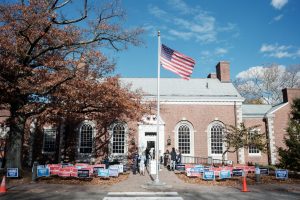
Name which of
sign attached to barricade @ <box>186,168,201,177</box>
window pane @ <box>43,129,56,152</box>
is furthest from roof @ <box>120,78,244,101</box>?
sign attached to barricade @ <box>186,168,201,177</box>

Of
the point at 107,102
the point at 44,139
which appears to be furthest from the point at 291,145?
the point at 44,139

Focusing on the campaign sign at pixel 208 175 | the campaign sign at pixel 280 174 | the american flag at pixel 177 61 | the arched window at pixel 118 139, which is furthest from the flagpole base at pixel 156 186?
the arched window at pixel 118 139

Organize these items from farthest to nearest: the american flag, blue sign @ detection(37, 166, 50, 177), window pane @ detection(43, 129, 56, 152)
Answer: window pane @ detection(43, 129, 56, 152) < blue sign @ detection(37, 166, 50, 177) < the american flag

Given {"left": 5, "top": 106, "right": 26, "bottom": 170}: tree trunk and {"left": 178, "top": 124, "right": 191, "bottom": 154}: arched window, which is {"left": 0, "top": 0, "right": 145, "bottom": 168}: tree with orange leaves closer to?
{"left": 5, "top": 106, "right": 26, "bottom": 170}: tree trunk

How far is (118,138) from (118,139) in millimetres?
94

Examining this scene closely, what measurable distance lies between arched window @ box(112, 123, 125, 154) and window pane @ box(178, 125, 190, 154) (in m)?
5.35

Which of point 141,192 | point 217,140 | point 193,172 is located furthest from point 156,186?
point 217,140

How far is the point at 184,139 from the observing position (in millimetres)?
28484

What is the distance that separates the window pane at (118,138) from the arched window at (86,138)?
7.35ft

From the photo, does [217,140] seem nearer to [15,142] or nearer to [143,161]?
[143,161]

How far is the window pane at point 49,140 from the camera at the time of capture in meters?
28.5

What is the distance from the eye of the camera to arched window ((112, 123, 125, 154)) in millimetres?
28425

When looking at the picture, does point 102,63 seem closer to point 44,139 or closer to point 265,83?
point 44,139

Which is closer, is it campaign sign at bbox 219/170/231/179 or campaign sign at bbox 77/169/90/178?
campaign sign at bbox 77/169/90/178
